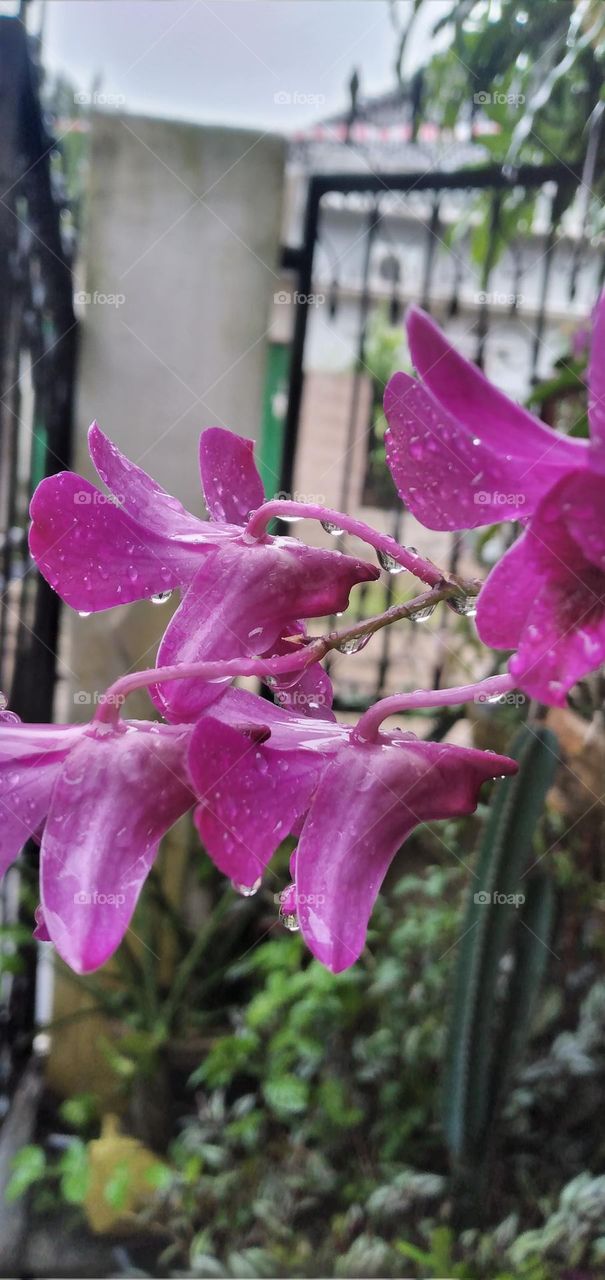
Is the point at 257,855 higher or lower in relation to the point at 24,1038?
higher

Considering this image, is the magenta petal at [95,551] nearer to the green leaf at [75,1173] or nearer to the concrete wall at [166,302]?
the concrete wall at [166,302]

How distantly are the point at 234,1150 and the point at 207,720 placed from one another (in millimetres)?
1383

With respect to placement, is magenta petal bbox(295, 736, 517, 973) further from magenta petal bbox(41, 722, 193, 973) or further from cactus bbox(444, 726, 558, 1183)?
cactus bbox(444, 726, 558, 1183)

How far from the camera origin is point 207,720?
19 cm

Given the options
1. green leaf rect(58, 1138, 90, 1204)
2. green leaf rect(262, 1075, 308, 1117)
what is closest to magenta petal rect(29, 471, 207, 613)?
green leaf rect(262, 1075, 308, 1117)

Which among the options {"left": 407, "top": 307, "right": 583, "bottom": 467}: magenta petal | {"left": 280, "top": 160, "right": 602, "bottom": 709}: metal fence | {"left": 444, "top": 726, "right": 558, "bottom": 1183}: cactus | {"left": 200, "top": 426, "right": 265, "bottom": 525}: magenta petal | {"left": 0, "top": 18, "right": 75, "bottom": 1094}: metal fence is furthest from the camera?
{"left": 280, "top": 160, "right": 602, "bottom": 709}: metal fence

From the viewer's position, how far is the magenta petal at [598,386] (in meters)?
0.15

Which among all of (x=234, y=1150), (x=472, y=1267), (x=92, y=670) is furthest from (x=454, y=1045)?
(x=92, y=670)

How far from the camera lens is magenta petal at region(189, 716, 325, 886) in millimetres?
189

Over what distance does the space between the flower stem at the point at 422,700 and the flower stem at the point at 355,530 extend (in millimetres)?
27

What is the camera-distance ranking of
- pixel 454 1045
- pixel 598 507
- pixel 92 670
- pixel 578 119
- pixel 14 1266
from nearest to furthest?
pixel 598 507 → pixel 454 1045 → pixel 578 119 → pixel 14 1266 → pixel 92 670

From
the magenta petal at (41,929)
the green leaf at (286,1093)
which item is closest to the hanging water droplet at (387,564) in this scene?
the magenta petal at (41,929)

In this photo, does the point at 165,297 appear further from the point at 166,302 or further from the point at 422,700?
the point at 422,700

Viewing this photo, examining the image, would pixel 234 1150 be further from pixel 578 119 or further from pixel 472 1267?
pixel 578 119
